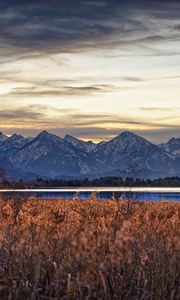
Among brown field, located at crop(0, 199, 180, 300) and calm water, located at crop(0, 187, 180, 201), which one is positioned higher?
calm water, located at crop(0, 187, 180, 201)

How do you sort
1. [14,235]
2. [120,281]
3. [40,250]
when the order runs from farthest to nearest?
[14,235] < [40,250] < [120,281]

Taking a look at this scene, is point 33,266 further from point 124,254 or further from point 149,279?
point 124,254

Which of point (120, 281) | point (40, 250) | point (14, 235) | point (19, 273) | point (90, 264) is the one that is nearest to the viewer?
point (90, 264)

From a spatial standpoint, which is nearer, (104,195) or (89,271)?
(89,271)

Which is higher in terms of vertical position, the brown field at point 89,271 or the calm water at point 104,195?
the calm water at point 104,195

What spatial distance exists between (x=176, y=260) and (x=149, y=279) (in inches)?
53.0

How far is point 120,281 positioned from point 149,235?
15.6ft

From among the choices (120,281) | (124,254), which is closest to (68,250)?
(120,281)

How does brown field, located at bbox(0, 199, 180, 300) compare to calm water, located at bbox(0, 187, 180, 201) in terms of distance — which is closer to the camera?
brown field, located at bbox(0, 199, 180, 300)

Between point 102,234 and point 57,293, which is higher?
point 102,234

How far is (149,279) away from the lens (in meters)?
12.6

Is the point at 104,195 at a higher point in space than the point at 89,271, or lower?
higher

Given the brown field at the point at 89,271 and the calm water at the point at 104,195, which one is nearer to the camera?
the brown field at the point at 89,271

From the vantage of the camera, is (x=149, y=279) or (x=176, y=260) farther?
(x=176, y=260)
